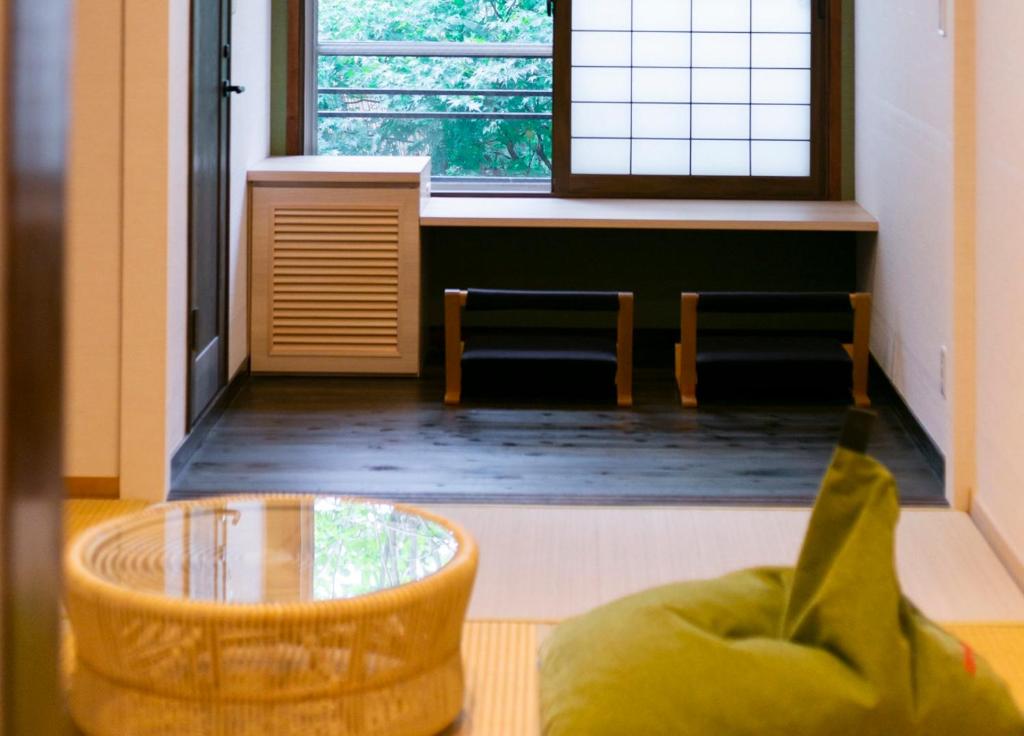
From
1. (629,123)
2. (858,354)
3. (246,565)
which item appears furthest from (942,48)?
(246,565)

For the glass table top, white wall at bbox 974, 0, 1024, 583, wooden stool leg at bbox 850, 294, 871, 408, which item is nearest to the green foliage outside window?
wooden stool leg at bbox 850, 294, 871, 408

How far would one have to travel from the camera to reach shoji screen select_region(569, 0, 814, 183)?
568 centimetres

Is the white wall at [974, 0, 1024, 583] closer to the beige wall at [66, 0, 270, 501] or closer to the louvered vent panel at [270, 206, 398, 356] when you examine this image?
the beige wall at [66, 0, 270, 501]

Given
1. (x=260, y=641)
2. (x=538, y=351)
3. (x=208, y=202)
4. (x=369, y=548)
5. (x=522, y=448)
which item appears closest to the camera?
(x=260, y=641)

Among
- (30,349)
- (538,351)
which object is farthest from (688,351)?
(30,349)

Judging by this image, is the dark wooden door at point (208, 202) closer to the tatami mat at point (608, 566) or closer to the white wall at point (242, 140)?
the white wall at point (242, 140)

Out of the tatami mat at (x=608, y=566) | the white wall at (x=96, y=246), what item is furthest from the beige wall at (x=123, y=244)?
the tatami mat at (x=608, y=566)

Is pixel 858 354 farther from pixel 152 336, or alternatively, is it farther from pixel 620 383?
pixel 152 336

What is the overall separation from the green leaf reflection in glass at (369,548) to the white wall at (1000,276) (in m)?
1.31

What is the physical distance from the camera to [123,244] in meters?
3.31

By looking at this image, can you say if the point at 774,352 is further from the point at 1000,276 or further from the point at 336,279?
the point at 1000,276

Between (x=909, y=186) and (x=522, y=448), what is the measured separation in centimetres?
155

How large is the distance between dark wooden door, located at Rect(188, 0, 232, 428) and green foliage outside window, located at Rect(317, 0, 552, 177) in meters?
1.42

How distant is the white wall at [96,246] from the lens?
3.25m
